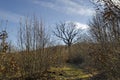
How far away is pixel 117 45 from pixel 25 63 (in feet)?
33.2

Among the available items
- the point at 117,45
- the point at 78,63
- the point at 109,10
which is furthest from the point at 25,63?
the point at 78,63

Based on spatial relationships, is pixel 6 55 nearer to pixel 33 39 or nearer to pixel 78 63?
pixel 33 39

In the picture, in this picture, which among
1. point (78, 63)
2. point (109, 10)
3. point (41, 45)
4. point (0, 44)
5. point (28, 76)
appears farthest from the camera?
point (78, 63)

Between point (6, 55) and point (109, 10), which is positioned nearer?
point (109, 10)

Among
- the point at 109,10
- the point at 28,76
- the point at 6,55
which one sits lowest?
the point at 28,76

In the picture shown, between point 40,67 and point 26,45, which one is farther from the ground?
point 26,45

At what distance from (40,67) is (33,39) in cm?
218

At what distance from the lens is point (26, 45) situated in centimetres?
1728

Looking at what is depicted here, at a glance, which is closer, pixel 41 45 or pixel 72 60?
pixel 41 45

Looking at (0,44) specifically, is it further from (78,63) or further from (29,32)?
(78,63)

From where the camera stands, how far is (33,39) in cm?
1758

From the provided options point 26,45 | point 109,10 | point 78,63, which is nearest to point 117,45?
point 109,10

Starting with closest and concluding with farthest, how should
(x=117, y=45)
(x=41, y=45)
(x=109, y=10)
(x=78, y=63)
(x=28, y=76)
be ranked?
(x=109, y=10) → (x=117, y=45) → (x=28, y=76) → (x=41, y=45) → (x=78, y=63)

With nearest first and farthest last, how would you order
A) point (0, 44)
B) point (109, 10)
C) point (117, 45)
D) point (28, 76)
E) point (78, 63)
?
point (109, 10) → point (117, 45) → point (0, 44) → point (28, 76) → point (78, 63)
